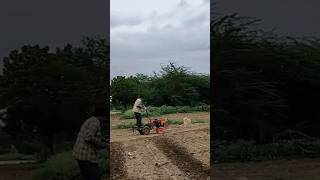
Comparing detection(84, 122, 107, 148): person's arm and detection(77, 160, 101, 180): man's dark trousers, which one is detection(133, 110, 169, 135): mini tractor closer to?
detection(77, 160, 101, 180): man's dark trousers

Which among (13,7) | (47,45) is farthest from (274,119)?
(13,7)

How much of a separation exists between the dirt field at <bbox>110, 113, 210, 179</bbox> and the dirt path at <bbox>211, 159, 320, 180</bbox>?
3.25 ft

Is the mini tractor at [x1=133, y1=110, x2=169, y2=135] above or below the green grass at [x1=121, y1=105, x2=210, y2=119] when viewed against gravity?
below

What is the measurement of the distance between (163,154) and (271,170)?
2.28 m

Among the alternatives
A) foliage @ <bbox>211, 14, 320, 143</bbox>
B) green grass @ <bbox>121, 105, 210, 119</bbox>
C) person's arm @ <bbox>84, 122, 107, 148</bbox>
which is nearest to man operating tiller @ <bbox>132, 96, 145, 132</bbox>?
green grass @ <bbox>121, 105, 210, 119</bbox>

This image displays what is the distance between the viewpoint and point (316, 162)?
10.9m

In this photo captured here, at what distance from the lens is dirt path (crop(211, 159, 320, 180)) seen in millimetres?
10367

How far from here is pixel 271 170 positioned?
10461mm

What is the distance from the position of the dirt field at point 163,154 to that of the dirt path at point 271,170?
3.25 ft

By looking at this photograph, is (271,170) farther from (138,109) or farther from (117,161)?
(138,109)

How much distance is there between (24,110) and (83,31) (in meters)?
1.51

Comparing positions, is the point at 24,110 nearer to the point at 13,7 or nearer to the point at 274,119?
the point at 13,7

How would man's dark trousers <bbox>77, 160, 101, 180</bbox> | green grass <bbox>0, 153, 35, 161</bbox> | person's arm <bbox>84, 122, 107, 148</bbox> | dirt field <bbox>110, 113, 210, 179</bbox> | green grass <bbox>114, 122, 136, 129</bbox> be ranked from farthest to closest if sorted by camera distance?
green grass <bbox>114, 122, 136, 129</bbox>, dirt field <bbox>110, 113, 210, 179</bbox>, green grass <bbox>0, 153, 35, 161</bbox>, man's dark trousers <bbox>77, 160, 101, 180</bbox>, person's arm <bbox>84, 122, 107, 148</bbox>

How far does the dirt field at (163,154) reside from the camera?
11555mm
